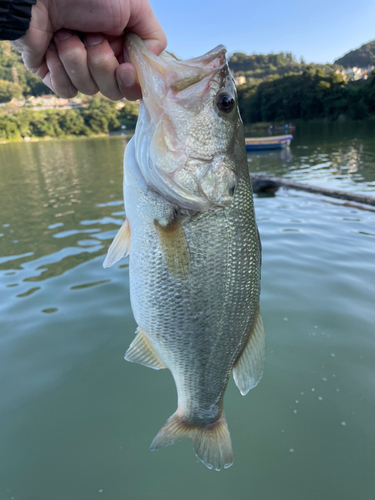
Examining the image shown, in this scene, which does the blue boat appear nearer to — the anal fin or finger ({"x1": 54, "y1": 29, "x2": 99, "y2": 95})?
finger ({"x1": 54, "y1": 29, "x2": 99, "y2": 95})

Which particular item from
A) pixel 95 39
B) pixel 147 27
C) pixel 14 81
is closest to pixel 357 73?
pixel 14 81

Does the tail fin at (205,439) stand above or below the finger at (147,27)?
below

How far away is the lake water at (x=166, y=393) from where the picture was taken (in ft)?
8.18

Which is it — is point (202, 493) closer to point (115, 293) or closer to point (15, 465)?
point (15, 465)

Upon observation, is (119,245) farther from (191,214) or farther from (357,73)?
(357,73)

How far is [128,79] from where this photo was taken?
1812 mm

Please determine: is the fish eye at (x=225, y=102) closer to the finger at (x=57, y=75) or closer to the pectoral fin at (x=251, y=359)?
the finger at (x=57, y=75)

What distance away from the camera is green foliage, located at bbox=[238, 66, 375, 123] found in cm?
5875

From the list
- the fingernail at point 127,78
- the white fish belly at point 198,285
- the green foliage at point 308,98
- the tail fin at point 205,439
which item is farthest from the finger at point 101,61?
the green foliage at point 308,98

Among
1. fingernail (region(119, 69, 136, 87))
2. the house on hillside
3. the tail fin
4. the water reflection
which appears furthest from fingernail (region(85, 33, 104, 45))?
the house on hillside

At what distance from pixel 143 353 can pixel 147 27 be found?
6.31ft

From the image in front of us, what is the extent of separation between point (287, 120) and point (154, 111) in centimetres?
8261

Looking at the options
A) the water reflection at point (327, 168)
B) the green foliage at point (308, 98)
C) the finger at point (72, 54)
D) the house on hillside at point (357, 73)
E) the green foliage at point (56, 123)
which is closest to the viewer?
the finger at point (72, 54)

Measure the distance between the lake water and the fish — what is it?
4.20 feet
